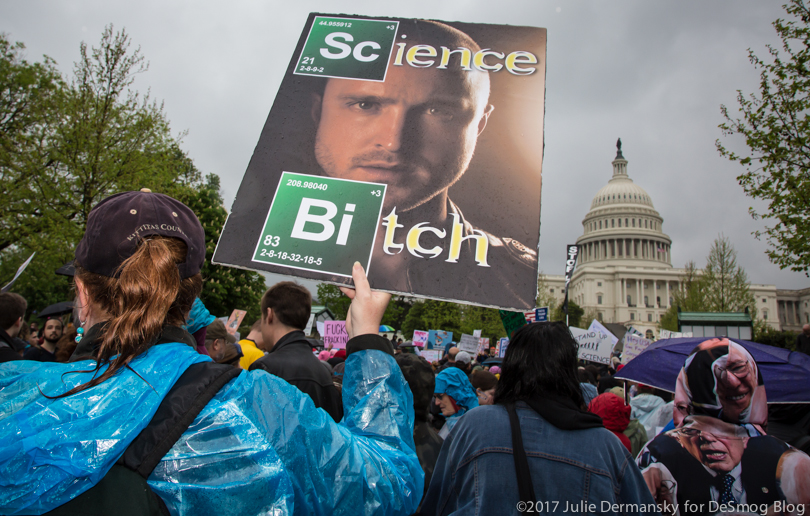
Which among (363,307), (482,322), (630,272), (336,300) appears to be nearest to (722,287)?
(482,322)

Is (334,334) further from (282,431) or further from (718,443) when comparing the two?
(282,431)

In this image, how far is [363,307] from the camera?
158cm

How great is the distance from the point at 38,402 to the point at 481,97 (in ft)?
6.39

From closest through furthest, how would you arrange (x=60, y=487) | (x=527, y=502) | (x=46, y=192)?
(x=60, y=487)
(x=527, y=502)
(x=46, y=192)

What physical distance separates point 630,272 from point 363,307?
105m

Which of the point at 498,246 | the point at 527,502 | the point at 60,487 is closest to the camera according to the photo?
the point at 60,487

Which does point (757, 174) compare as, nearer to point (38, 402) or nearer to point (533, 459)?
point (533, 459)

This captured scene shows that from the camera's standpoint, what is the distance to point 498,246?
1.93 m

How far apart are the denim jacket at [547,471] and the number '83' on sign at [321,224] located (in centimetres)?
87

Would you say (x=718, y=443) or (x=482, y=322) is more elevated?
(x=482, y=322)

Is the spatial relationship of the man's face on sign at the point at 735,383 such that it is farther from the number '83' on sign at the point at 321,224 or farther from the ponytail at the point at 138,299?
the ponytail at the point at 138,299

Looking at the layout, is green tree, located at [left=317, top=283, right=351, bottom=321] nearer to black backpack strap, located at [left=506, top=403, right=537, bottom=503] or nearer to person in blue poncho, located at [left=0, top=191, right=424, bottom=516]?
black backpack strap, located at [left=506, top=403, right=537, bottom=503]

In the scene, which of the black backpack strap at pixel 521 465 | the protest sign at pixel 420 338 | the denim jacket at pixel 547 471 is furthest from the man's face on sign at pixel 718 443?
the protest sign at pixel 420 338

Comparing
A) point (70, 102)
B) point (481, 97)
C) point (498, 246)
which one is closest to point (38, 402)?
point (498, 246)
